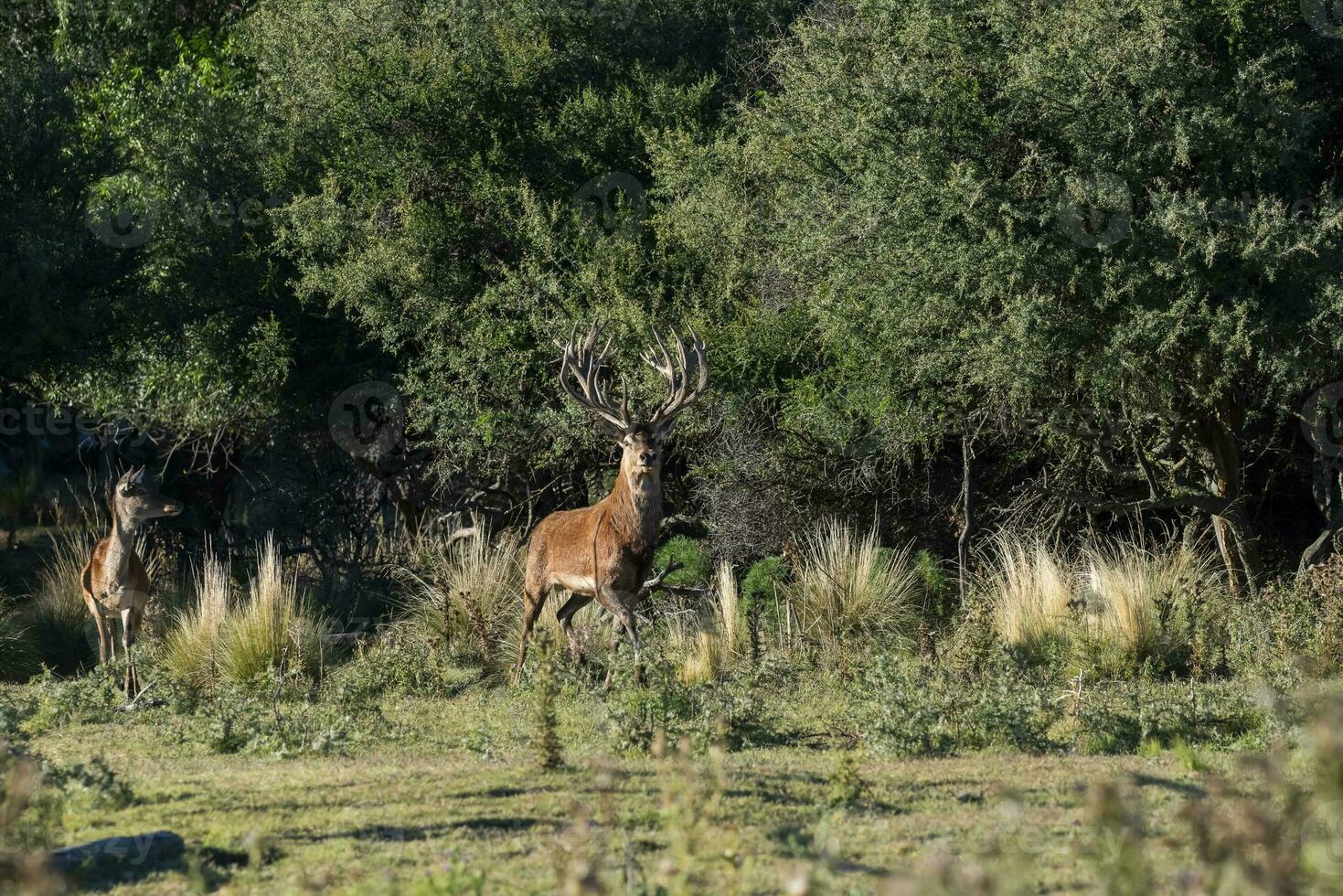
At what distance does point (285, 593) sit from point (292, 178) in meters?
5.55

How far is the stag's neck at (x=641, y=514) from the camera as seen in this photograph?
10797mm

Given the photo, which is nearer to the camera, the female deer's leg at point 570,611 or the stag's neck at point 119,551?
the stag's neck at point 119,551

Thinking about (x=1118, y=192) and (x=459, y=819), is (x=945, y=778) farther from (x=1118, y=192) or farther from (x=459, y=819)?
(x=1118, y=192)

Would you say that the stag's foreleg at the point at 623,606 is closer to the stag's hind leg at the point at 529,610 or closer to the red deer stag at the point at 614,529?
the red deer stag at the point at 614,529

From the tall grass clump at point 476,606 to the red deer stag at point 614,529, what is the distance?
1.17m

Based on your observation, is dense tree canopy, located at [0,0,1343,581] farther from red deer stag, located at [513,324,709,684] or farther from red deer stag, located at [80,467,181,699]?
red deer stag, located at [80,467,181,699]

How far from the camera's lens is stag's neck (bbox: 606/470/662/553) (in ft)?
35.4

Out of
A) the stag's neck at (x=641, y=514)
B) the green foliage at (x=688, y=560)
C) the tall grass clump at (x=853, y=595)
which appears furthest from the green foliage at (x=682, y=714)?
the green foliage at (x=688, y=560)

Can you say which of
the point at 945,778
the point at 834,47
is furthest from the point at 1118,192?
the point at 945,778

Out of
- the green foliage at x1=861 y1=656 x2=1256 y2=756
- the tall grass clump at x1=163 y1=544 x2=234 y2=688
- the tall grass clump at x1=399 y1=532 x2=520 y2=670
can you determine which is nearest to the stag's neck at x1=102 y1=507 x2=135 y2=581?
the tall grass clump at x1=163 y1=544 x2=234 y2=688

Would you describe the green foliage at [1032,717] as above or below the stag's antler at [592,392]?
below

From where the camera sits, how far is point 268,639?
1211 centimetres

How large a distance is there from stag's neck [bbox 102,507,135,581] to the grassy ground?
10.2ft

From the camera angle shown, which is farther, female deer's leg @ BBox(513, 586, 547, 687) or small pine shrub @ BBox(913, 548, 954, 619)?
small pine shrub @ BBox(913, 548, 954, 619)
